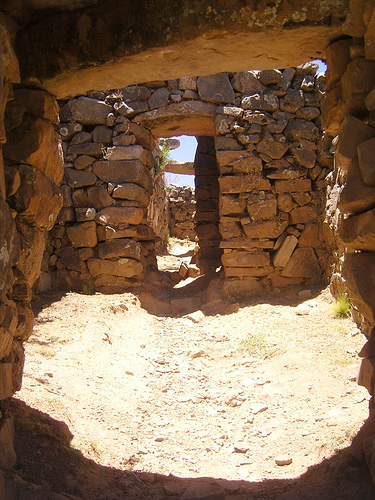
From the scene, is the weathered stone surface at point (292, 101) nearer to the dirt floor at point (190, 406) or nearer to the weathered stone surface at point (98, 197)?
the dirt floor at point (190, 406)

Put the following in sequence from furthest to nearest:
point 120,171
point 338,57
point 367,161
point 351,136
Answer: point 120,171
point 338,57
point 351,136
point 367,161

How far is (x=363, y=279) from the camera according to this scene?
6.92 ft

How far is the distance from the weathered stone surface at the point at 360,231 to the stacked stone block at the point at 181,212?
11.8 meters

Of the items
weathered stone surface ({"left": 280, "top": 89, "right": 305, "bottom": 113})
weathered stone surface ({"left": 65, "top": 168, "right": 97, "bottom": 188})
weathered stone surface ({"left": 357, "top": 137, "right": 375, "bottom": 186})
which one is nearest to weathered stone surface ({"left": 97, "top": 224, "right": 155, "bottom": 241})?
weathered stone surface ({"left": 65, "top": 168, "right": 97, "bottom": 188})

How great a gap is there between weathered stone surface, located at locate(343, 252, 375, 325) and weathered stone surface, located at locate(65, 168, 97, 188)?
4.69 m

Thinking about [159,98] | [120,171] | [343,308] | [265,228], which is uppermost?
[159,98]

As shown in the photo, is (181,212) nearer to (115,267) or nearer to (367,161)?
(115,267)

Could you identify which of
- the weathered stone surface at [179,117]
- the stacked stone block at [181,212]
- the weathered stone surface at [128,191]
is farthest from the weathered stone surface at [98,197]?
the stacked stone block at [181,212]

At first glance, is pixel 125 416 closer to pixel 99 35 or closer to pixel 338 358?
pixel 338 358

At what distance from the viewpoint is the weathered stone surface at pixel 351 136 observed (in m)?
2.11

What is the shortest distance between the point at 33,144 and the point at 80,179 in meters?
3.91

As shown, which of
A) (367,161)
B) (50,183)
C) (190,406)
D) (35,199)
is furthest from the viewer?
(190,406)

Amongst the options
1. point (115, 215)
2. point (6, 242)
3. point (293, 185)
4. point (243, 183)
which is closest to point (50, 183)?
point (6, 242)

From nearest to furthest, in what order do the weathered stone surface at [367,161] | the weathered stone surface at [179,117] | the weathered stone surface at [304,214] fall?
the weathered stone surface at [367,161]
the weathered stone surface at [179,117]
the weathered stone surface at [304,214]
